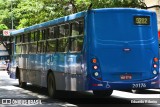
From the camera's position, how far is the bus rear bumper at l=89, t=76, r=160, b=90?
500 inches

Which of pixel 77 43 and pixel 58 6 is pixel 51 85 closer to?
pixel 77 43

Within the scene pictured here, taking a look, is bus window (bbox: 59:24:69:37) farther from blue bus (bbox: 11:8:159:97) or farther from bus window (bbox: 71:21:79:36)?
bus window (bbox: 71:21:79:36)

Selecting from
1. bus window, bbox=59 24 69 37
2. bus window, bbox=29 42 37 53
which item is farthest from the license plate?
bus window, bbox=29 42 37 53

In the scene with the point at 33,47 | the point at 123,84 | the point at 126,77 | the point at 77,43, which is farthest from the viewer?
the point at 33,47

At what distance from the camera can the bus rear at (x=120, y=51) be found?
12883 millimetres

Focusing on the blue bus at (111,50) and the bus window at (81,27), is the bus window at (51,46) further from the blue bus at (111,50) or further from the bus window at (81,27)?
the bus window at (81,27)

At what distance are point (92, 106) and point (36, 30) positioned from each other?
6.21 m

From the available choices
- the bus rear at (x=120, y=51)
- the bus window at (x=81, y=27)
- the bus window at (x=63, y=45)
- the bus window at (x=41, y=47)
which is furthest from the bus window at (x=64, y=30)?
the bus window at (x=41, y=47)

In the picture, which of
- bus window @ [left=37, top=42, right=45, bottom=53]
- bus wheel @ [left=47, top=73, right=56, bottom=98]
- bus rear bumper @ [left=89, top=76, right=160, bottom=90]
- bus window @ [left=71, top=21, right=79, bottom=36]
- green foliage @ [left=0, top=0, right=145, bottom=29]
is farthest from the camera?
green foliage @ [left=0, top=0, right=145, bottom=29]

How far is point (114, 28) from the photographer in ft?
43.4

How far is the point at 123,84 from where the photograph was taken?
12938 millimetres

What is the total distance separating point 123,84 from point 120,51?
97cm

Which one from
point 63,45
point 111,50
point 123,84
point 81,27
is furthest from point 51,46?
point 123,84

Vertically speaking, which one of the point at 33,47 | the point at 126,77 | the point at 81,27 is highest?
the point at 81,27
